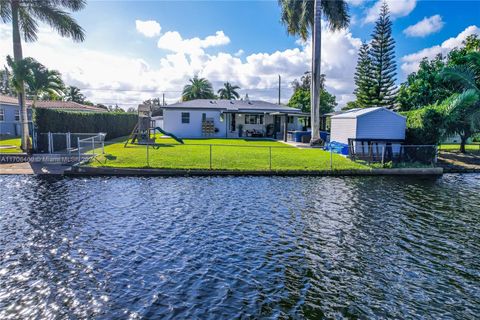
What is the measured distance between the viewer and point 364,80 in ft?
131

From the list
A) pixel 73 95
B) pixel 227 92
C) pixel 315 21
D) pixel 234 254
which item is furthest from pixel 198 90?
pixel 234 254

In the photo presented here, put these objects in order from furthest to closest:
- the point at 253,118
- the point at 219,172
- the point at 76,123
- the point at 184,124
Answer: the point at 253,118
the point at 184,124
the point at 76,123
the point at 219,172

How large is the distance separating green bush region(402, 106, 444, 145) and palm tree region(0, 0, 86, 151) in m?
20.6

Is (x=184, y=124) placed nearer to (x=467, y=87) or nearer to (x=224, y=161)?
(x=224, y=161)

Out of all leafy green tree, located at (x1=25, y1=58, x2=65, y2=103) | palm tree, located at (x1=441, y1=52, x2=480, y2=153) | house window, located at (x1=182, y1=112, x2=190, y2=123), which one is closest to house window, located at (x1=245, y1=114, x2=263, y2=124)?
house window, located at (x1=182, y1=112, x2=190, y2=123)

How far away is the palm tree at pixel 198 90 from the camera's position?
62.1 metres

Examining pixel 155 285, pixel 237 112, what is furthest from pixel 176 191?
pixel 237 112

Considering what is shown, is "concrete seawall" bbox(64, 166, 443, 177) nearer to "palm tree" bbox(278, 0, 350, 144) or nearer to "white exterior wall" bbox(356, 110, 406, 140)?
"white exterior wall" bbox(356, 110, 406, 140)

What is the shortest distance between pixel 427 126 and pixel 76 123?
74.4 feet

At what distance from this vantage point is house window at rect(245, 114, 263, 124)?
3488 cm

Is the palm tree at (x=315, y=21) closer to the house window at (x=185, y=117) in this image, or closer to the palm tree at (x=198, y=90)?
the house window at (x=185, y=117)

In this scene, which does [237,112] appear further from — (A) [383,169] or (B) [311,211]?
(B) [311,211]

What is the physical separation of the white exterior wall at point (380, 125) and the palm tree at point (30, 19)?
17746mm

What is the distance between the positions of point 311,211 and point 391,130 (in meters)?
12.1
